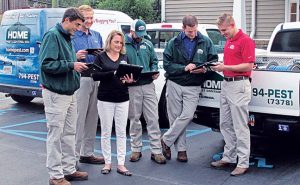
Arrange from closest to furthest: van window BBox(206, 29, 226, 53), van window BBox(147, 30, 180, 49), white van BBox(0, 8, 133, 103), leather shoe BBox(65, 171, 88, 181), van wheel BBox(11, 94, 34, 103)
Answer: leather shoe BBox(65, 171, 88, 181), van window BBox(147, 30, 180, 49), van window BBox(206, 29, 226, 53), white van BBox(0, 8, 133, 103), van wheel BBox(11, 94, 34, 103)

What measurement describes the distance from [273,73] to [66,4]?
98.5 ft

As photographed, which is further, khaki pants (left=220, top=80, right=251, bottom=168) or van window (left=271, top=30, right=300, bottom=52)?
van window (left=271, top=30, right=300, bottom=52)

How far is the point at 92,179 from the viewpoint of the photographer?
5.78 metres

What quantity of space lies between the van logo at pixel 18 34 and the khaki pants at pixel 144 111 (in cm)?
410

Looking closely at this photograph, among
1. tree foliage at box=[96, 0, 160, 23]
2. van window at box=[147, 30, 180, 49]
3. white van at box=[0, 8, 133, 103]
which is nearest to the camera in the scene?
van window at box=[147, 30, 180, 49]

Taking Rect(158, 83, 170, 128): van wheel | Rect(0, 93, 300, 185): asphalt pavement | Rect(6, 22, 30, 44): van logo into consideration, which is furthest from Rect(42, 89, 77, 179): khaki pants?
Rect(6, 22, 30, 44): van logo

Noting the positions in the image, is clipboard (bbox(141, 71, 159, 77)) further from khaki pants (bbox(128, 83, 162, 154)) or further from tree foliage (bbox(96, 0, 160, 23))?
tree foliage (bbox(96, 0, 160, 23))

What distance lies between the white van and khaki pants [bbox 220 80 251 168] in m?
4.41

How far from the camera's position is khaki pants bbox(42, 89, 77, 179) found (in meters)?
5.27

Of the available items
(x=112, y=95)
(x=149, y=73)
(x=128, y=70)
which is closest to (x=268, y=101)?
(x=149, y=73)

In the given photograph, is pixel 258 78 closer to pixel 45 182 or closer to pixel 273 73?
pixel 273 73

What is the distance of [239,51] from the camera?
18.8ft

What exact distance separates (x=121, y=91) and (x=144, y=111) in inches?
27.4

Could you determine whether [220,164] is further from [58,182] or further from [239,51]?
[58,182]
